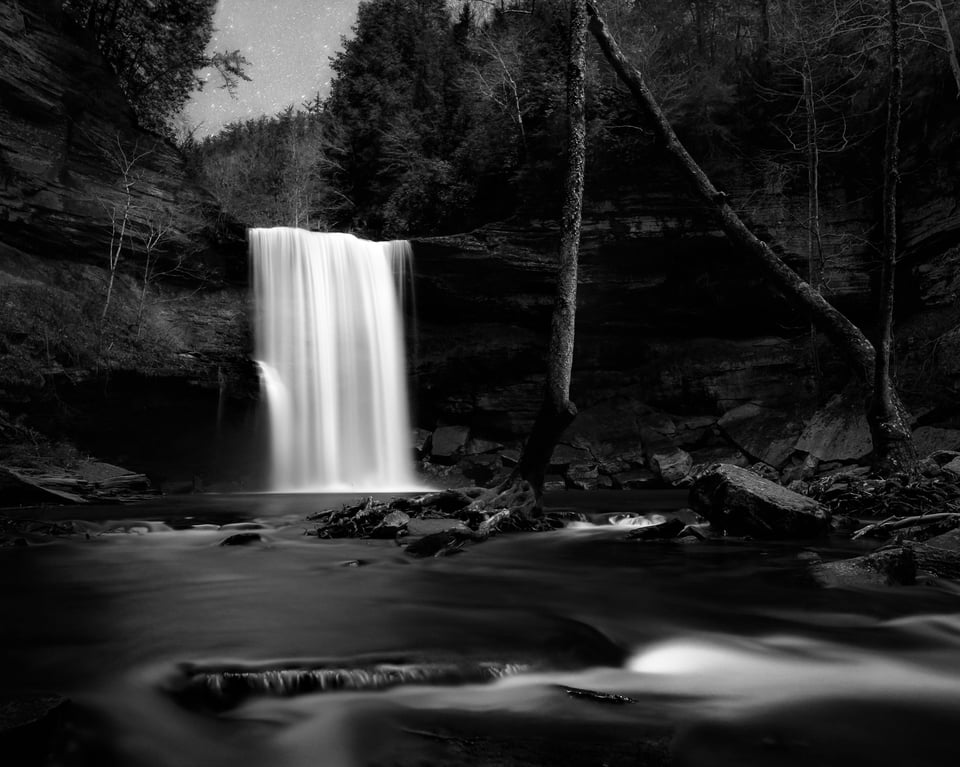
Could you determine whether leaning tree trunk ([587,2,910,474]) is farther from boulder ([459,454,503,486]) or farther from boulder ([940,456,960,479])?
boulder ([459,454,503,486])

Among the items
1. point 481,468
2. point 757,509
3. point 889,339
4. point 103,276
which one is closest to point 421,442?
point 481,468

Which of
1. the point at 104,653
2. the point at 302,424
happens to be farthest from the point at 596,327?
the point at 104,653

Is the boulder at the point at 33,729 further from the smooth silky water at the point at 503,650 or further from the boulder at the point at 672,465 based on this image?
the boulder at the point at 672,465

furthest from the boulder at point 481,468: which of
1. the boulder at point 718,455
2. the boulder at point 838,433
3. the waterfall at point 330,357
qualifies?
the boulder at point 838,433

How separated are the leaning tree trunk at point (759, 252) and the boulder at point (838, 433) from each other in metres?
4.42

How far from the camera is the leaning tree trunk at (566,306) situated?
309 inches

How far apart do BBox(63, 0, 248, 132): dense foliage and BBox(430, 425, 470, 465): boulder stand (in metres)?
14.5

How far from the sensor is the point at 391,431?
18.7 metres

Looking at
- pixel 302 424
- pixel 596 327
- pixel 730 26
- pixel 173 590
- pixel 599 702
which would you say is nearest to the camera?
pixel 599 702

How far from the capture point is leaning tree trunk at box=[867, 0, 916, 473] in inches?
332

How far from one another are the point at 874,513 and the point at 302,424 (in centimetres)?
1422

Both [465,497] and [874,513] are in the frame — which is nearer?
[874,513]

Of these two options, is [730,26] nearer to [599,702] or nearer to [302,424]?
[302,424]

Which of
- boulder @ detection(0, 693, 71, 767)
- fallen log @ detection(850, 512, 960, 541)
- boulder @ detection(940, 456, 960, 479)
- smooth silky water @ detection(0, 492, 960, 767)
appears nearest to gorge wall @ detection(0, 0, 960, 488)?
boulder @ detection(940, 456, 960, 479)
